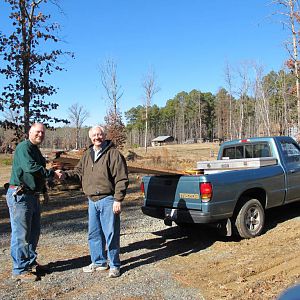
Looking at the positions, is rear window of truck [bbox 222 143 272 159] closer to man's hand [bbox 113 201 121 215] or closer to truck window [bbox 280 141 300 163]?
truck window [bbox 280 141 300 163]

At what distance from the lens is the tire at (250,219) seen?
660 cm

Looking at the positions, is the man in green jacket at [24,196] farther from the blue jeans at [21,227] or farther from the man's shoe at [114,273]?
the man's shoe at [114,273]

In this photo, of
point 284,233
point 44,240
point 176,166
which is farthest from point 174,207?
point 176,166

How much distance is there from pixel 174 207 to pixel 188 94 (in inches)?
4774

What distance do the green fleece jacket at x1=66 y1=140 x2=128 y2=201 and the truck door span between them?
4.12 m

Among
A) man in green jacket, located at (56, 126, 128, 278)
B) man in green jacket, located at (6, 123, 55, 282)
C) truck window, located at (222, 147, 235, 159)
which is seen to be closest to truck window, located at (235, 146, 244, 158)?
truck window, located at (222, 147, 235, 159)

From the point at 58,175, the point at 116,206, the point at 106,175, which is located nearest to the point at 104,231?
the point at 116,206

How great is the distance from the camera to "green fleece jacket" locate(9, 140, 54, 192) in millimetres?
4855

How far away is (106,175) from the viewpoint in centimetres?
513

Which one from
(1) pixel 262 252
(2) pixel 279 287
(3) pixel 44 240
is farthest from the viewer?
(3) pixel 44 240

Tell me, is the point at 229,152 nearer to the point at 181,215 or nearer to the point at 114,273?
the point at 181,215

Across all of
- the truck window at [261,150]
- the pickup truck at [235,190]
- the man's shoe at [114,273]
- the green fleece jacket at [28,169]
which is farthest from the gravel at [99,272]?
the truck window at [261,150]

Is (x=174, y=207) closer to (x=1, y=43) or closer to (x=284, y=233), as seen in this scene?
(x=284, y=233)

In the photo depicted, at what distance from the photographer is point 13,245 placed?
16.2ft
